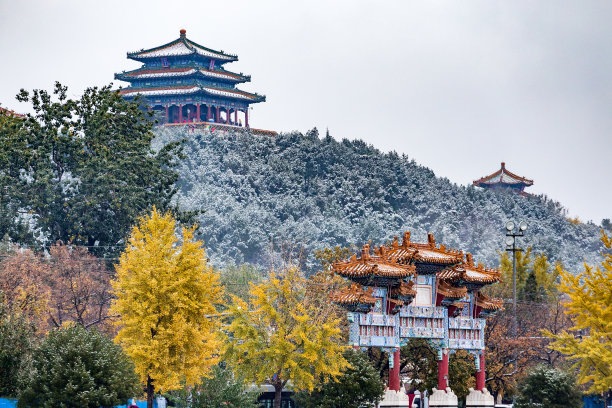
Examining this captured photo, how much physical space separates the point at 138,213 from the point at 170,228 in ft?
80.2

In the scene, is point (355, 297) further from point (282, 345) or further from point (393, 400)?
point (393, 400)

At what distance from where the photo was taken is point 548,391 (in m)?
43.8

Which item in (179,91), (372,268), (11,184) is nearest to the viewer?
(372,268)

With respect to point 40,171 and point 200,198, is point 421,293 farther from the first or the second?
point 200,198

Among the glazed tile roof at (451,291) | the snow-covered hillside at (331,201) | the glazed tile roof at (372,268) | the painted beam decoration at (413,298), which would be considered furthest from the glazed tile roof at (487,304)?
the snow-covered hillside at (331,201)

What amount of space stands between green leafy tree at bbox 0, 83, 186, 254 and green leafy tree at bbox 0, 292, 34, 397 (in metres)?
24.1

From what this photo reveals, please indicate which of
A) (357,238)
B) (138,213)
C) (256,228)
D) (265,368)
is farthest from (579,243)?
(265,368)

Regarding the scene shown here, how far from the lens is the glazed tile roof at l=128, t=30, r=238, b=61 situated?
362 ft

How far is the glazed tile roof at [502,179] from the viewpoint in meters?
122

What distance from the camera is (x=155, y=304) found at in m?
36.0

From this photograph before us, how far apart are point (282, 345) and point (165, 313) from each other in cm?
476

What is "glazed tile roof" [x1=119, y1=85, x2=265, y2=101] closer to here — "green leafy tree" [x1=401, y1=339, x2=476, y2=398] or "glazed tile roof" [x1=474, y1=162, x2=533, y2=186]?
"glazed tile roof" [x1=474, y1=162, x2=533, y2=186]

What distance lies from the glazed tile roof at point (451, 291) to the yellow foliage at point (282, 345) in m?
4.18

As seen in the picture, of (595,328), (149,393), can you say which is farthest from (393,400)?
(149,393)
